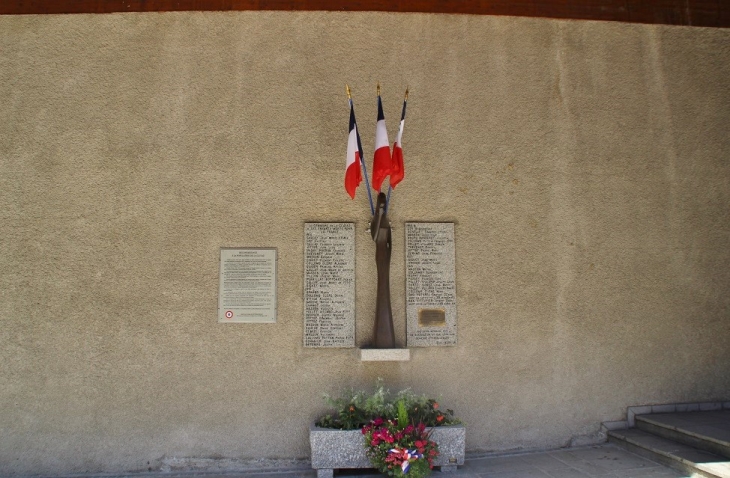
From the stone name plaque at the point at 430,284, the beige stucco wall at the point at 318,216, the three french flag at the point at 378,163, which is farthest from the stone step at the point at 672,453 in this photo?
the three french flag at the point at 378,163

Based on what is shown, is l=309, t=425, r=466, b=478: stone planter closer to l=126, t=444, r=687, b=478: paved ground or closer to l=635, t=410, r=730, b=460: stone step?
l=126, t=444, r=687, b=478: paved ground

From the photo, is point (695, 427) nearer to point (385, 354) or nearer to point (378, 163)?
point (385, 354)

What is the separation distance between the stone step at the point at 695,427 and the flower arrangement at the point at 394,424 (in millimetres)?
1648

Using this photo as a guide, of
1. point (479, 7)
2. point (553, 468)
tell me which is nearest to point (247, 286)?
point (553, 468)

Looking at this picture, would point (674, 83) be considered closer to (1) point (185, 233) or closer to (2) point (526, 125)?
(2) point (526, 125)

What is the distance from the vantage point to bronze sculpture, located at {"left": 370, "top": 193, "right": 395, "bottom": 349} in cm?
416

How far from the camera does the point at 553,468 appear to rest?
3889 mm

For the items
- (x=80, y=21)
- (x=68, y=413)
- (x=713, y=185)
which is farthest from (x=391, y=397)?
(x=80, y=21)

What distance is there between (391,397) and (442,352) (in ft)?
1.81

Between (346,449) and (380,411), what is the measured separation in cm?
36

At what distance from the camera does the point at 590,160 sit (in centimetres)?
476

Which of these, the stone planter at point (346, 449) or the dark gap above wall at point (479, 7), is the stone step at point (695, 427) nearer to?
the stone planter at point (346, 449)

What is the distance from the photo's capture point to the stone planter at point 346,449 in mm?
3791

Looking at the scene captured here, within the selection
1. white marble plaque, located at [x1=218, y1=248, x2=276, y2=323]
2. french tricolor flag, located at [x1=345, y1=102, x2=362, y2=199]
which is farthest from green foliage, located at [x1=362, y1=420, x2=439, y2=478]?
french tricolor flag, located at [x1=345, y1=102, x2=362, y2=199]
